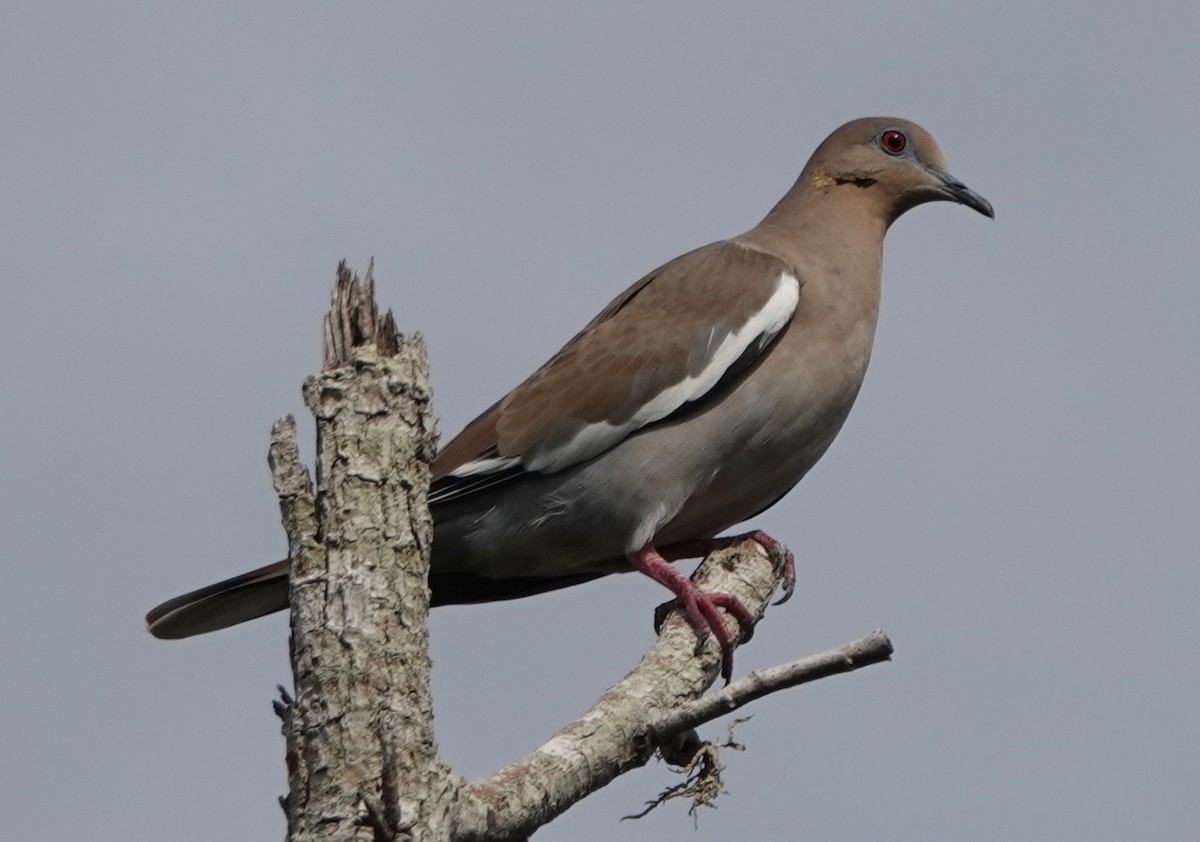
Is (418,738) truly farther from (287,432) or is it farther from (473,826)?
(287,432)

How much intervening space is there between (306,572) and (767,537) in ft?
6.37

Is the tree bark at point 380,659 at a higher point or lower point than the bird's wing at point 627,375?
lower

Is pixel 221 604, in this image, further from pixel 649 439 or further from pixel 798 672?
pixel 798 672

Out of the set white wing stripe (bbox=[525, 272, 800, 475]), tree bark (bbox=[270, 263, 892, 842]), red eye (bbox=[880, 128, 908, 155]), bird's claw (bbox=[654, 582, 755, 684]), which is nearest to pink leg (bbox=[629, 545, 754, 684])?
bird's claw (bbox=[654, 582, 755, 684])

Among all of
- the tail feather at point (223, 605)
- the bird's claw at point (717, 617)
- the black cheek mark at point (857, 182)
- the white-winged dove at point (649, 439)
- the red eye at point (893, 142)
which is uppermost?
the red eye at point (893, 142)

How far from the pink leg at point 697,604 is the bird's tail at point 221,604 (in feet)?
3.64

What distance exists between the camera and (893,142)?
21.3 ft

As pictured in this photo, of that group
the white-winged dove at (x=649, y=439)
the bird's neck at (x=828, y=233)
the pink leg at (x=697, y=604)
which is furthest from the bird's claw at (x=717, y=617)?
the bird's neck at (x=828, y=233)

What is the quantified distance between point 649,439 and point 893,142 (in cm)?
190

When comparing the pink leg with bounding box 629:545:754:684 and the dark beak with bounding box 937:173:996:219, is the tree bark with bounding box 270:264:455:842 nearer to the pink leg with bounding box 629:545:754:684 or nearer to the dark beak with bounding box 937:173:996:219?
the pink leg with bounding box 629:545:754:684

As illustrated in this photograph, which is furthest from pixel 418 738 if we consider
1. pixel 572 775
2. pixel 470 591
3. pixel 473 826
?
pixel 470 591

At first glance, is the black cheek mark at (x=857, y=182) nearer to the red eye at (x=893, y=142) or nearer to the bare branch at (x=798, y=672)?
the red eye at (x=893, y=142)

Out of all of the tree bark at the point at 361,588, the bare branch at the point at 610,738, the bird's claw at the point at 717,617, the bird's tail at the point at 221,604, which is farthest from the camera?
the bird's tail at the point at 221,604

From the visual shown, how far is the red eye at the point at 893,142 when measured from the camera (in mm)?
6484
